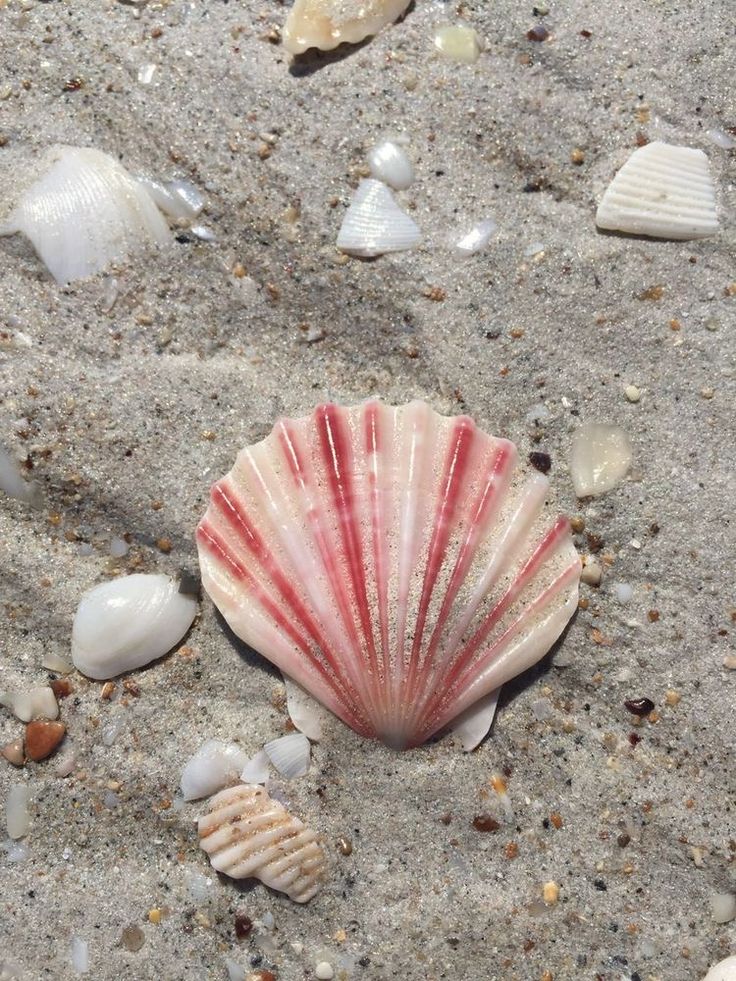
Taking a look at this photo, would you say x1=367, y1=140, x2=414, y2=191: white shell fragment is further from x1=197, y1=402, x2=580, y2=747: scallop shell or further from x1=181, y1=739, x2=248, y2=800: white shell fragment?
x1=181, y1=739, x2=248, y2=800: white shell fragment

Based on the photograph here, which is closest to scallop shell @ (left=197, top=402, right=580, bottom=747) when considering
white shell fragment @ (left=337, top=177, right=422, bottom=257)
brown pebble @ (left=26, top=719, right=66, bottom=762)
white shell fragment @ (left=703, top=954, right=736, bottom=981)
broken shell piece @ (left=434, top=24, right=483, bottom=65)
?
white shell fragment @ (left=337, top=177, right=422, bottom=257)

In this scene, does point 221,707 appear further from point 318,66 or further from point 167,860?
point 318,66

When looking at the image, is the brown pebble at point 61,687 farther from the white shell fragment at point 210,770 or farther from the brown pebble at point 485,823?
the brown pebble at point 485,823

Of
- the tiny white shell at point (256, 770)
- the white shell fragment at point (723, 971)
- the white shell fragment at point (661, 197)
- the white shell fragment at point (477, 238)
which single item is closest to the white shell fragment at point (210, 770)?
the tiny white shell at point (256, 770)

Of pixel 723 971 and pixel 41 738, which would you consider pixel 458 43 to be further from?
pixel 723 971

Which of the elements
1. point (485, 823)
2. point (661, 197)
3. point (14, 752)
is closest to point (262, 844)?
point (485, 823)

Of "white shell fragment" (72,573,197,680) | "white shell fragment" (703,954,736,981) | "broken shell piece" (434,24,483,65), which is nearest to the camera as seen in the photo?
"white shell fragment" (703,954,736,981)
